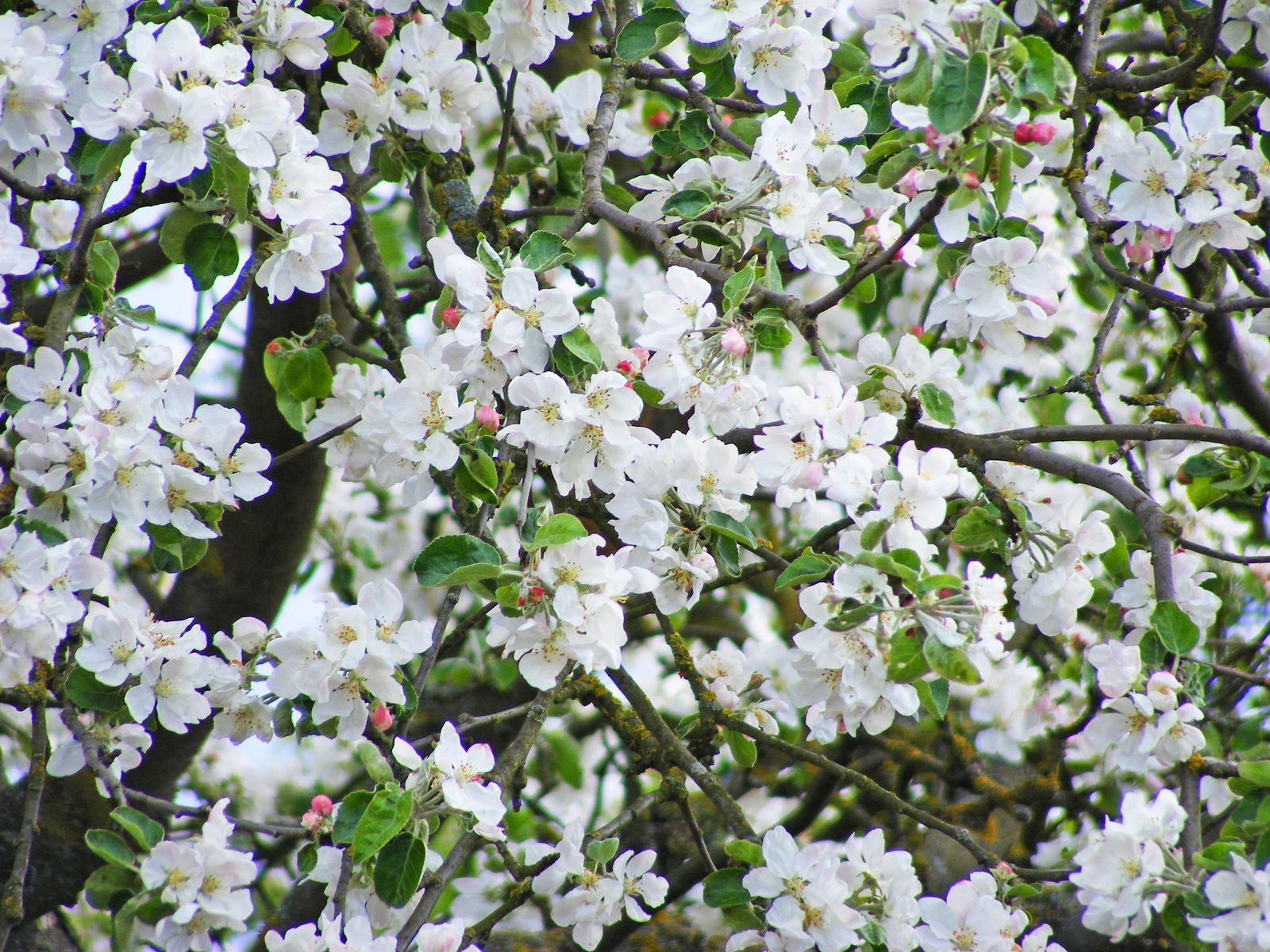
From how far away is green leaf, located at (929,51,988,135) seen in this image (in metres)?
1.18

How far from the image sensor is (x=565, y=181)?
2.34 metres

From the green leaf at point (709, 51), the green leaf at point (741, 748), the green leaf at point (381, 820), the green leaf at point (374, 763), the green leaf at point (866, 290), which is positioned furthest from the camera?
the green leaf at point (741, 748)

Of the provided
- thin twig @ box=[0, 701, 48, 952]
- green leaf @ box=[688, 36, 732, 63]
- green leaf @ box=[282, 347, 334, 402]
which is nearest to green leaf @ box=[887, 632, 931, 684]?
green leaf @ box=[688, 36, 732, 63]

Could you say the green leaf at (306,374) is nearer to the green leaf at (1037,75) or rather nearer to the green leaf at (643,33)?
the green leaf at (643,33)

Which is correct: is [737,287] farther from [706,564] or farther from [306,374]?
[306,374]

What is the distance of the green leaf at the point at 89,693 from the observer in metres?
1.64

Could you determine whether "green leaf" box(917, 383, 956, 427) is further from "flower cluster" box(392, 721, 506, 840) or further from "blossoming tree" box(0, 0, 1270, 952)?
"flower cluster" box(392, 721, 506, 840)

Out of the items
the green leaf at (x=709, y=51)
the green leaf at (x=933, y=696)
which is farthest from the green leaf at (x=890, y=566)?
the green leaf at (x=709, y=51)

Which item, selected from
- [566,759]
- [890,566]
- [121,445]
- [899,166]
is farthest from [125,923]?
[566,759]

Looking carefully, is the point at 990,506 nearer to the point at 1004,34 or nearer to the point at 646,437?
the point at 646,437

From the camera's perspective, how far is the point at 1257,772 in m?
1.38

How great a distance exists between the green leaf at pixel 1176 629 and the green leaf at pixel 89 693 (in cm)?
147

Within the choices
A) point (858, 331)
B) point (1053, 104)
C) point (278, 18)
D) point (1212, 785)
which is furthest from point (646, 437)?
point (858, 331)

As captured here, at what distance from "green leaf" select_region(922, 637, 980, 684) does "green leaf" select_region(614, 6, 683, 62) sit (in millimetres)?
1015
